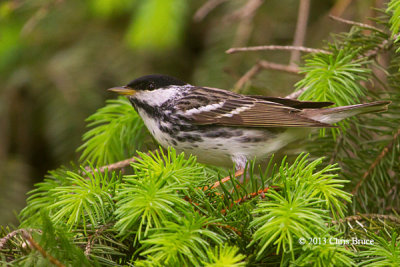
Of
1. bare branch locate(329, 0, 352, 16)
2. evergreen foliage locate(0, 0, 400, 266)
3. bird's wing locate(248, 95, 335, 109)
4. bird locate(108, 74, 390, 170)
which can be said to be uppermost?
bare branch locate(329, 0, 352, 16)

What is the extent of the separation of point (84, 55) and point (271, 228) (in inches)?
94.5

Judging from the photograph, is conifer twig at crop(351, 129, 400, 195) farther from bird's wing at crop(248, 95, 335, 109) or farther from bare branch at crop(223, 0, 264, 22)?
bare branch at crop(223, 0, 264, 22)

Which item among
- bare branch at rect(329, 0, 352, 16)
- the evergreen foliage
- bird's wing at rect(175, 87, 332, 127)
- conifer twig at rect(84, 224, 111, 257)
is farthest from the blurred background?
conifer twig at rect(84, 224, 111, 257)

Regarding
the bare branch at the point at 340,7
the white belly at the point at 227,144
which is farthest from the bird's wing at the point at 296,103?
the bare branch at the point at 340,7

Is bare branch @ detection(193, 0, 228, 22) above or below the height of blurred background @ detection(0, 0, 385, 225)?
above

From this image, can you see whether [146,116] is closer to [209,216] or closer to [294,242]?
[209,216]

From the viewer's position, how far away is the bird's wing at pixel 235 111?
2.35 meters

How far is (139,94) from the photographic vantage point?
2.45 m

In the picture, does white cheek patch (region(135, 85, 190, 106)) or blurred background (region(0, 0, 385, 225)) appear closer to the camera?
white cheek patch (region(135, 85, 190, 106))

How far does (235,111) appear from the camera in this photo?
247 centimetres

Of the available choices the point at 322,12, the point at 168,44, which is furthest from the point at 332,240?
the point at 322,12

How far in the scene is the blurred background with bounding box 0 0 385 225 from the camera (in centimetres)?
298

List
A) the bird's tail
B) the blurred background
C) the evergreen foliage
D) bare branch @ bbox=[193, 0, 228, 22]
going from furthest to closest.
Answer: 1. the blurred background
2. bare branch @ bbox=[193, 0, 228, 22]
3. the bird's tail
4. the evergreen foliage

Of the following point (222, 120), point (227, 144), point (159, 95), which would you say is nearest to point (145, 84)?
point (159, 95)
